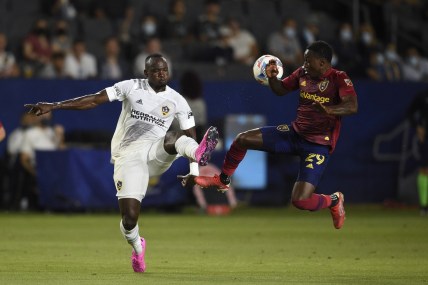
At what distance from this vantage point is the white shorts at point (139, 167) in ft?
37.9

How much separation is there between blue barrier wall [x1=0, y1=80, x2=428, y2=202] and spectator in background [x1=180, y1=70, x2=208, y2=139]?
97cm

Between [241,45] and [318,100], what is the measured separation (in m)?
12.7

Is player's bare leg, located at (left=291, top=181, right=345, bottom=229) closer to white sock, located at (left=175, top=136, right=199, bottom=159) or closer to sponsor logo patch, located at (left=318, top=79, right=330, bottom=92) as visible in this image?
sponsor logo patch, located at (left=318, top=79, right=330, bottom=92)

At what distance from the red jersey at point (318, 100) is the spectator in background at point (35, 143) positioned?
1074 cm

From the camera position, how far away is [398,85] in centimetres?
2423

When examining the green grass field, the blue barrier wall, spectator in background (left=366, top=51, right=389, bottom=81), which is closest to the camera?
the green grass field

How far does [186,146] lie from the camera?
11367 mm

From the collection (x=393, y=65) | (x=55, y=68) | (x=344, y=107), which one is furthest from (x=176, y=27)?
(x=344, y=107)

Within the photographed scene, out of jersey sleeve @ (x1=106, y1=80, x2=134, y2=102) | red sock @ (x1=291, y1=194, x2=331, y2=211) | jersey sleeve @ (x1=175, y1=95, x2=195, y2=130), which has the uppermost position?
jersey sleeve @ (x1=106, y1=80, x2=134, y2=102)

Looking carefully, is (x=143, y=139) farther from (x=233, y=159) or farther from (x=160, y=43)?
(x=160, y=43)

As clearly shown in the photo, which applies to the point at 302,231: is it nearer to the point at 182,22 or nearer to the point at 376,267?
the point at 376,267

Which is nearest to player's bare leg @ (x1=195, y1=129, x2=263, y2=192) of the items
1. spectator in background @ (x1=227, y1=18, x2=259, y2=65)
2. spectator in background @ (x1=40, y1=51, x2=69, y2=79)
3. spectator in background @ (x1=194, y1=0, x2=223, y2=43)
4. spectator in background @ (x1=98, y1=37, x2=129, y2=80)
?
spectator in background @ (x1=98, y1=37, x2=129, y2=80)

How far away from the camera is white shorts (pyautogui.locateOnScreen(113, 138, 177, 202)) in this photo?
11.6 m

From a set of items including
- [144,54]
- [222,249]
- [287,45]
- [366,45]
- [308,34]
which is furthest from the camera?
[366,45]
